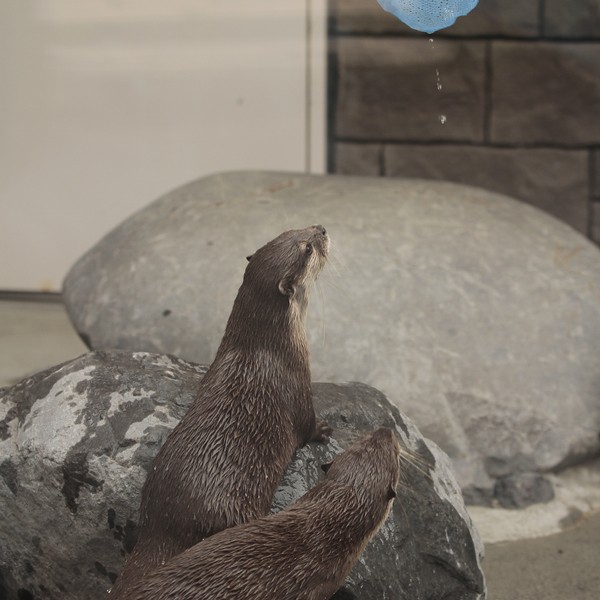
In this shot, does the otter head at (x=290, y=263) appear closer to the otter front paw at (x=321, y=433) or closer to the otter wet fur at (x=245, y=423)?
the otter wet fur at (x=245, y=423)

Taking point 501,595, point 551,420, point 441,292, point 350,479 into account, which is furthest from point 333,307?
point 350,479

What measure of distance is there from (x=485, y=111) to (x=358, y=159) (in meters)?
0.53

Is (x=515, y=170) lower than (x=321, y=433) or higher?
higher

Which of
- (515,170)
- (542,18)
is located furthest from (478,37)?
(515,170)

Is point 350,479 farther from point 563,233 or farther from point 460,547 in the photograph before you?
point 563,233

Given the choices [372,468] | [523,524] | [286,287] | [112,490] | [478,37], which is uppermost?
[478,37]

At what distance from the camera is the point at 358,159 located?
4.25 metres

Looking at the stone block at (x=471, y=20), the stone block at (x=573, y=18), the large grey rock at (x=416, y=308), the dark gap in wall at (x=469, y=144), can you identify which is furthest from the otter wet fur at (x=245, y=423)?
the dark gap in wall at (x=469, y=144)

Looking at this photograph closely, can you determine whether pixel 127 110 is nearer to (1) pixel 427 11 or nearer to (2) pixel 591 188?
(2) pixel 591 188

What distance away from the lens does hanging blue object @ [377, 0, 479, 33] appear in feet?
5.64

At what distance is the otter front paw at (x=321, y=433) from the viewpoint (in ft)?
6.86

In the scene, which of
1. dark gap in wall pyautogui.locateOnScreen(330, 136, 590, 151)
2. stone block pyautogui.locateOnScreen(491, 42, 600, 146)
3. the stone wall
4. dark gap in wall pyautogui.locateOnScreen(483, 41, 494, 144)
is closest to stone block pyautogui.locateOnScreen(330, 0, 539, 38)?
the stone wall

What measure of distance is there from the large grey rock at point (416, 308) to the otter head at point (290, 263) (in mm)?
810

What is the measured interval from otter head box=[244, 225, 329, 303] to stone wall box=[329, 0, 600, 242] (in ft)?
6.36
